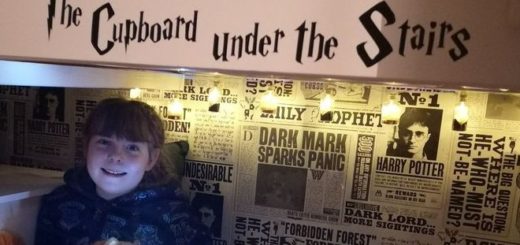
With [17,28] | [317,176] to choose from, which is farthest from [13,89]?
[17,28]

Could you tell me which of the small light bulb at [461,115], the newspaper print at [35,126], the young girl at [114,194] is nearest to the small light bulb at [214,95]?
the young girl at [114,194]

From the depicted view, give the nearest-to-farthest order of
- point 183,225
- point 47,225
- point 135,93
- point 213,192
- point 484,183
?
point 47,225, point 183,225, point 484,183, point 135,93, point 213,192

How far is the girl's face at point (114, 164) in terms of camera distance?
1.05 meters

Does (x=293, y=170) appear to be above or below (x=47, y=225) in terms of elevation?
above

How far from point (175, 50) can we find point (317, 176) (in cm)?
102

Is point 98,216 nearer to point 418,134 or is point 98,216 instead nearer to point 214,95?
point 214,95

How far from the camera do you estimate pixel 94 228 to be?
105cm

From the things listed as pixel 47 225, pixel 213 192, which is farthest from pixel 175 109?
pixel 47 225

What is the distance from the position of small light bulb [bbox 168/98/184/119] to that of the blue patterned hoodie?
0.37 meters

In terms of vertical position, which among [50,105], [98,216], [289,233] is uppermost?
[50,105]

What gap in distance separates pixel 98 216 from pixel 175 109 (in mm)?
479

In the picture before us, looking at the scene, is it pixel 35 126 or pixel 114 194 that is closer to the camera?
pixel 114 194

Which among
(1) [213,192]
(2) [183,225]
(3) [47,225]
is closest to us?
(3) [47,225]

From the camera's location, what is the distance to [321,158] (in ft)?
4.47
